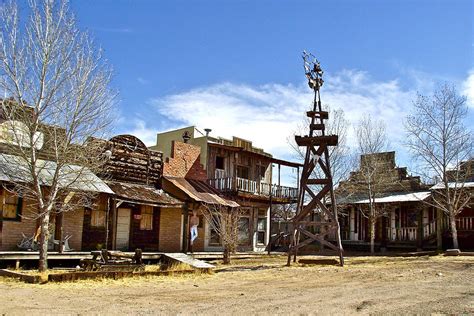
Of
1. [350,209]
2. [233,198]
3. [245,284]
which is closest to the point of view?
[245,284]

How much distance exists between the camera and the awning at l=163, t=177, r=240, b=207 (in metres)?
24.2

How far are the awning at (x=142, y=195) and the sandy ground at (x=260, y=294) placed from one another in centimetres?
627

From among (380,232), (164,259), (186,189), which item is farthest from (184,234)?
(380,232)

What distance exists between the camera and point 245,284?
13703mm

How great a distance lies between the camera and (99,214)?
71.7 feet

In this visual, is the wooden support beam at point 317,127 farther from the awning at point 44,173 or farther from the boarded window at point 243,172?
the boarded window at point 243,172

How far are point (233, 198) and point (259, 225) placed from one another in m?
3.44

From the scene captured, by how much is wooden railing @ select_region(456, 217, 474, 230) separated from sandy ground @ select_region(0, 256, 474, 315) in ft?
43.2

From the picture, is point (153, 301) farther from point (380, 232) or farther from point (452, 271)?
point (380, 232)

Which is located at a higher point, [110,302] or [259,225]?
[259,225]

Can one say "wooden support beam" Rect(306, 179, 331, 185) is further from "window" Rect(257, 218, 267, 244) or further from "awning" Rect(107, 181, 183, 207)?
"window" Rect(257, 218, 267, 244)

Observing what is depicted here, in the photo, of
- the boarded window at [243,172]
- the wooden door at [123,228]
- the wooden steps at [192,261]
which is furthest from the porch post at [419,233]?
the wooden steps at [192,261]

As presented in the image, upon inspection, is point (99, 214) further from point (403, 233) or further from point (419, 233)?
point (403, 233)

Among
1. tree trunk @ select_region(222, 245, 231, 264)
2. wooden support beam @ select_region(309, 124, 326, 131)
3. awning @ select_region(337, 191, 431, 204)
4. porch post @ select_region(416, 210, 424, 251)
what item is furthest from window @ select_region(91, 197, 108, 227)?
porch post @ select_region(416, 210, 424, 251)
